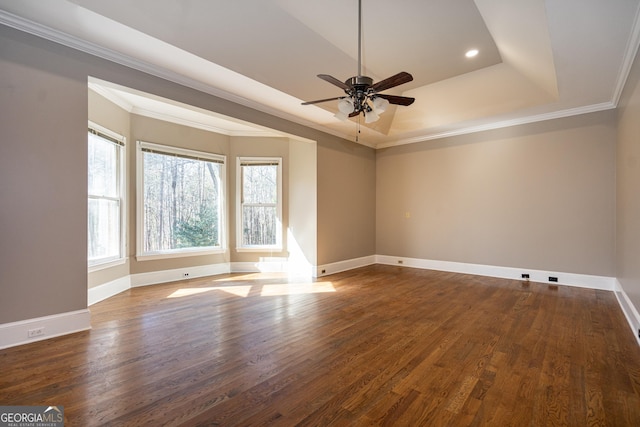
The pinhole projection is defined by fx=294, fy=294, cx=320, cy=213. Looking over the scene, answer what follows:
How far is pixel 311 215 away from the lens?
5797 mm

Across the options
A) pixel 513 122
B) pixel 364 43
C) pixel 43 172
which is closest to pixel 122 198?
pixel 43 172

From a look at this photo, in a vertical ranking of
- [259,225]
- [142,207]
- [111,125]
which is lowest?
[259,225]

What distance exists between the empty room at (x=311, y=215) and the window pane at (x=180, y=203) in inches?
1.5

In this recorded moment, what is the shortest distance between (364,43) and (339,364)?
332cm

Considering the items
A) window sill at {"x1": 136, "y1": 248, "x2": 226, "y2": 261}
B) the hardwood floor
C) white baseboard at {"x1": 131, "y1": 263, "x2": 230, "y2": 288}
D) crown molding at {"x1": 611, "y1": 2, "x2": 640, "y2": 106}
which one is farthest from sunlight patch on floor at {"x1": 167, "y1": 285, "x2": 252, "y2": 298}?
crown molding at {"x1": 611, "y1": 2, "x2": 640, "y2": 106}

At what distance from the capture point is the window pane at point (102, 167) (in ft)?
13.7

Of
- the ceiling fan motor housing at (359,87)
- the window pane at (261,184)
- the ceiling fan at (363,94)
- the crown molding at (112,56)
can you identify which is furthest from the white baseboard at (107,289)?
the ceiling fan motor housing at (359,87)

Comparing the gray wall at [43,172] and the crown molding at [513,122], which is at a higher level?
the crown molding at [513,122]

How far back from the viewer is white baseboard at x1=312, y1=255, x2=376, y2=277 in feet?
18.8

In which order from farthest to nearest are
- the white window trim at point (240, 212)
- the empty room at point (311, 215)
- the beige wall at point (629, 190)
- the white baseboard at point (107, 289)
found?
the white window trim at point (240, 212) → the white baseboard at point (107, 289) → the beige wall at point (629, 190) → the empty room at point (311, 215)

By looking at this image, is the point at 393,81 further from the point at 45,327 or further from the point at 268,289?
the point at 45,327

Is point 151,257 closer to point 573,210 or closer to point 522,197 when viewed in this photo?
point 522,197

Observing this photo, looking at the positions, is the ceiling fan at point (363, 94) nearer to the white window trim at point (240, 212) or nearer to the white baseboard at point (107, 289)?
the white window trim at point (240, 212)

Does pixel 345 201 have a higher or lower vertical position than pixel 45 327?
higher
